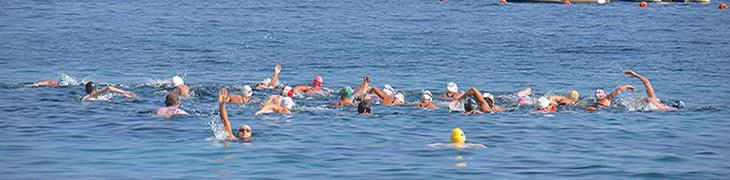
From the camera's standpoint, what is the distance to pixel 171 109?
27641 millimetres

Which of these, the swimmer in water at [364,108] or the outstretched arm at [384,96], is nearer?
the swimmer in water at [364,108]

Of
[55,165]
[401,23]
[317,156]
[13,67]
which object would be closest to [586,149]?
[317,156]

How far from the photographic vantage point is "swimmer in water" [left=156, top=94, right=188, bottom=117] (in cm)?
2752

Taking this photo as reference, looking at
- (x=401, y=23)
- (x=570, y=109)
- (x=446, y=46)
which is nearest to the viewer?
(x=570, y=109)

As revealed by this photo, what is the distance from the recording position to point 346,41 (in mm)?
51000

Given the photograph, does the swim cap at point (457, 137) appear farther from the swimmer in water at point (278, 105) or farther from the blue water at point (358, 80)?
the swimmer in water at point (278, 105)

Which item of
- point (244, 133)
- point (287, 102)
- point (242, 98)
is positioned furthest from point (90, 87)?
point (244, 133)

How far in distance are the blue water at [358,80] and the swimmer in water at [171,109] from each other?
0.34m

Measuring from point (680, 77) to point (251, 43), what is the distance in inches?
741

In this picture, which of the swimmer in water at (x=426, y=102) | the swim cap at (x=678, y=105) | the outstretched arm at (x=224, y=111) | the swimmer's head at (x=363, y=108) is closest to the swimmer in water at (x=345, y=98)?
the swimmer's head at (x=363, y=108)

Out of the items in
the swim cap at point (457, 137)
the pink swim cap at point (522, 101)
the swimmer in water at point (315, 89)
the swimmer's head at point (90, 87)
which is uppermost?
the swimmer's head at point (90, 87)

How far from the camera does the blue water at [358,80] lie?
2186 centimetres

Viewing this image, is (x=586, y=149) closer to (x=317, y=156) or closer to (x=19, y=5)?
(x=317, y=156)

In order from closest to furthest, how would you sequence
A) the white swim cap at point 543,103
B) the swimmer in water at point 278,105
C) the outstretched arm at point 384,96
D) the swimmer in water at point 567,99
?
the swimmer in water at point 278,105, the white swim cap at point 543,103, the outstretched arm at point 384,96, the swimmer in water at point 567,99
